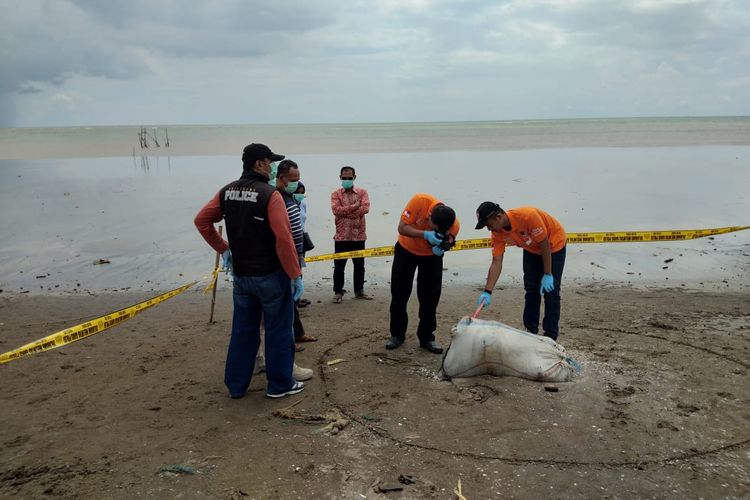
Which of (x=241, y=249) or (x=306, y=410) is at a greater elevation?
(x=241, y=249)

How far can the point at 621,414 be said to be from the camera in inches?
166

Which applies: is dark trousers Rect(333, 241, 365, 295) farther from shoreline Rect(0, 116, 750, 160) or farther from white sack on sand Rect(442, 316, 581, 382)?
shoreline Rect(0, 116, 750, 160)

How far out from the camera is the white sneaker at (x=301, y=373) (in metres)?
4.96

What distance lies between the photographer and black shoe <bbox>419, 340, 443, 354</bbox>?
555 centimetres

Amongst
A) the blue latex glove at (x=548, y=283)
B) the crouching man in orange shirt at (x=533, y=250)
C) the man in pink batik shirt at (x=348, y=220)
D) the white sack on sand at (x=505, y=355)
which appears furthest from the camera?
the man in pink batik shirt at (x=348, y=220)

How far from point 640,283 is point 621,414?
452 centimetres

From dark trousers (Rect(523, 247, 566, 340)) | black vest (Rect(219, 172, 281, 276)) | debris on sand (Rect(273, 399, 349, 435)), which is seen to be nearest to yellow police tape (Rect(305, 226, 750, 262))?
dark trousers (Rect(523, 247, 566, 340))

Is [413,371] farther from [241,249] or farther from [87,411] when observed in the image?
[87,411]

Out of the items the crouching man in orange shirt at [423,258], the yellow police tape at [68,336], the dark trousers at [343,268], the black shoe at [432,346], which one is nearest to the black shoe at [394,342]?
the crouching man in orange shirt at [423,258]

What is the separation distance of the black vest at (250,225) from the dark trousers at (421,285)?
153 centimetres

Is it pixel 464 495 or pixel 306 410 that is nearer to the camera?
pixel 464 495

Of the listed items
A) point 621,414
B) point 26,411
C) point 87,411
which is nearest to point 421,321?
point 621,414

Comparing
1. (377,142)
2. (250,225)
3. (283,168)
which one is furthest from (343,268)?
(377,142)

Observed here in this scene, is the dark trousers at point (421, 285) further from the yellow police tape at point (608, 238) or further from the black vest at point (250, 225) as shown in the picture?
the yellow police tape at point (608, 238)
